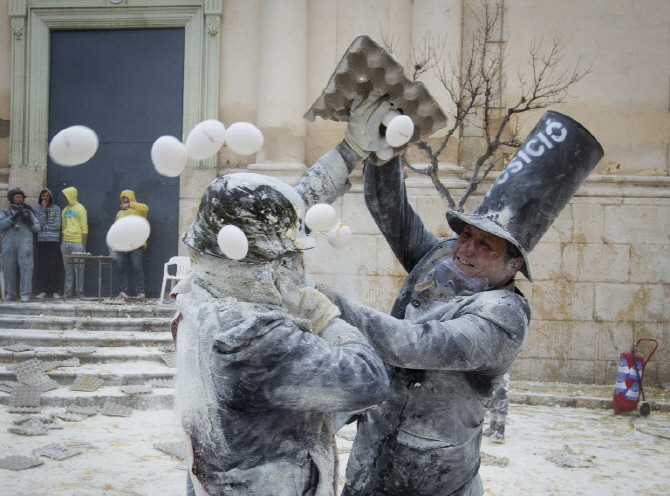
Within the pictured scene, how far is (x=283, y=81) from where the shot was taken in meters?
11.1

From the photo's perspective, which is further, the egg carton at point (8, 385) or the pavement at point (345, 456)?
the egg carton at point (8, 385)

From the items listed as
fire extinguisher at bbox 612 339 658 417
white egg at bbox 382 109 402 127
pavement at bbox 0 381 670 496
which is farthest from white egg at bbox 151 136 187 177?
fire extinguisher at bbox 612 339 658 417

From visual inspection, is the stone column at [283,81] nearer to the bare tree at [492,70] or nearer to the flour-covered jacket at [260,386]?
the bare tree at [492,70]

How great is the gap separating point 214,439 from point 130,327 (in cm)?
857

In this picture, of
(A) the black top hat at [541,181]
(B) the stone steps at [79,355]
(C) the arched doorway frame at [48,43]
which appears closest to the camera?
(A) the black top hat at [541,181]

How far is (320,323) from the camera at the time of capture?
214 cm

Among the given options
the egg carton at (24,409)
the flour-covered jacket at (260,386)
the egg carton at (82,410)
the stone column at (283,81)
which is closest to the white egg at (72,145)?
the flour-covered jacket at (260,386)

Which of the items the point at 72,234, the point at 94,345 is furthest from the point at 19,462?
the point at 72,234

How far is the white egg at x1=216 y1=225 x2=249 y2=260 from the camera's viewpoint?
1.96m

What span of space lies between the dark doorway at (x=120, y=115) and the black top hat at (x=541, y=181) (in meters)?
9.78

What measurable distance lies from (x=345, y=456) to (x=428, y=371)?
410 centimetres

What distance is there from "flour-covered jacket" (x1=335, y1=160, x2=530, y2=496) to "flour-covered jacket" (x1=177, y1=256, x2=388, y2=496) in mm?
326

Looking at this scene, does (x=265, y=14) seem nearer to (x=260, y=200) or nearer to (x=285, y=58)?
(x=285, y=58)

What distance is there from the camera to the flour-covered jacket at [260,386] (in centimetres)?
195
